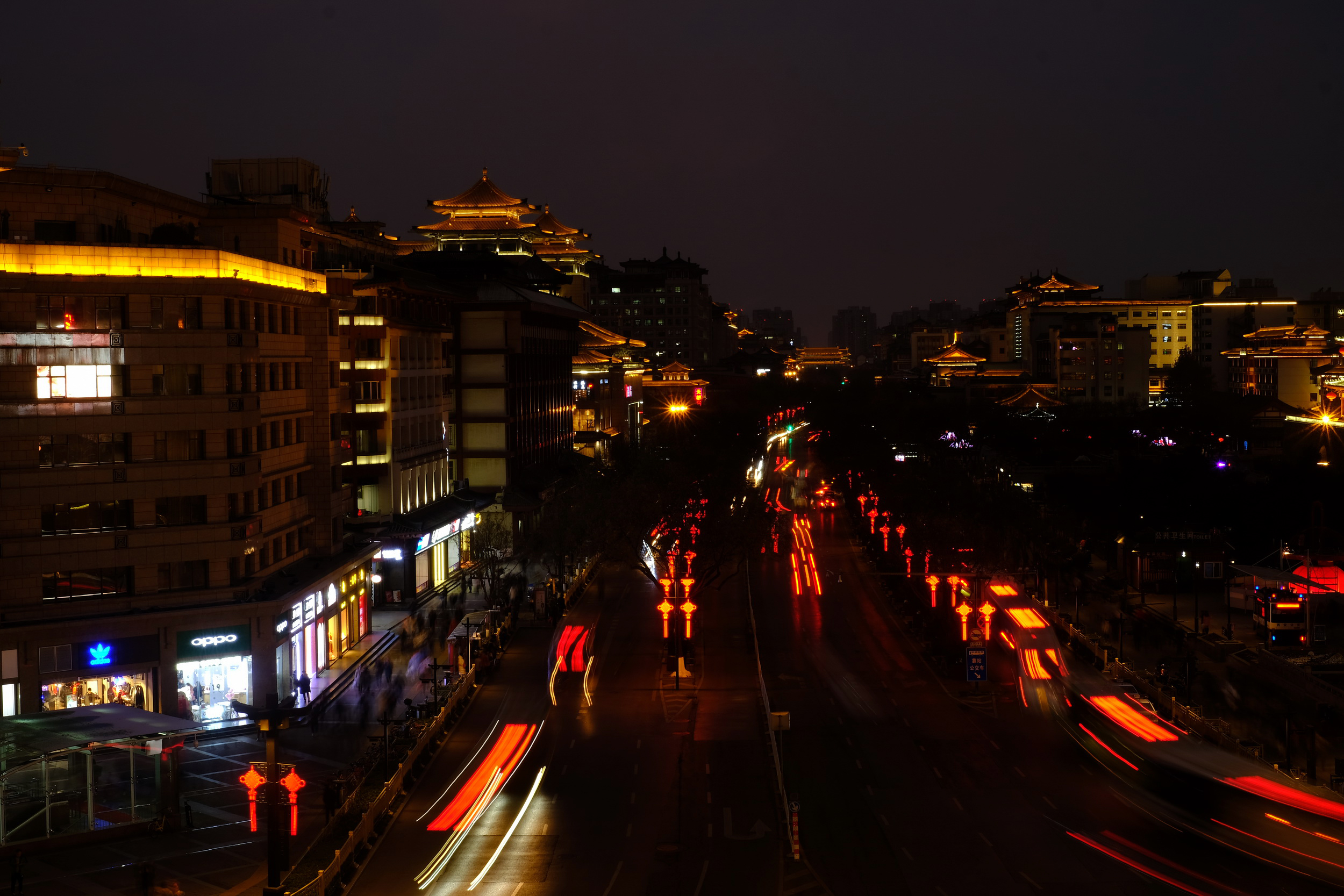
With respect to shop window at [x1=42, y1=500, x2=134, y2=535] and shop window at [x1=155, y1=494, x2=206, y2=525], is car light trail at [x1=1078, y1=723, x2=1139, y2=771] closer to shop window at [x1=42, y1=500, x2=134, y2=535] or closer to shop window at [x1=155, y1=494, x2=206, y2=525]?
shop window at [x1=155, y1=494, x2=206, y2=525]

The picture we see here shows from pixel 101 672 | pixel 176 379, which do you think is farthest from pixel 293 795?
pixel 176 379

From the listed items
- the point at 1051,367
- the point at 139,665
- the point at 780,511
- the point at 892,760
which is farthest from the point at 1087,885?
the point at 1051,367

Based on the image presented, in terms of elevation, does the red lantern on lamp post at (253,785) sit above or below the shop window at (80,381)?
below

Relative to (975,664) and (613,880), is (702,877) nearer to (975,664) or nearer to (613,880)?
(613,880)

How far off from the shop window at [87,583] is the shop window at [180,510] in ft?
5.51

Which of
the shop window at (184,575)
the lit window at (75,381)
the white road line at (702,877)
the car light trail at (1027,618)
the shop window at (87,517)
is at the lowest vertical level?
the white road line at (702,877)

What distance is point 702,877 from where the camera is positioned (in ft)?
78.0

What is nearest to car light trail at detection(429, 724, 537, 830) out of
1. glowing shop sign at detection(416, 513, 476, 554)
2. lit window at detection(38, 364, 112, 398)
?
lit window at detection(38, 364, 112, 398)

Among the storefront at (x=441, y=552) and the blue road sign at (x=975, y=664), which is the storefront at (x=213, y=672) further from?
the blue road sign at (x=975, y=664)

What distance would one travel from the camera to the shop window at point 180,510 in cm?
3556

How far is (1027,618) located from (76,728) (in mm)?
33738

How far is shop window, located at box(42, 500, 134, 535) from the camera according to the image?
1326 inches

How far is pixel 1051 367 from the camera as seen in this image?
169250 mm

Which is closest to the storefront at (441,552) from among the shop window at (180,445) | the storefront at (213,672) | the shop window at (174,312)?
the storefront at (213,672)
